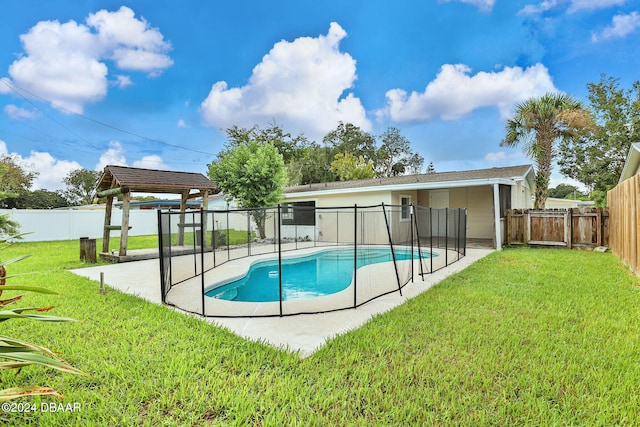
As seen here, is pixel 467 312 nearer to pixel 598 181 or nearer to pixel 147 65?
pixel 147 65

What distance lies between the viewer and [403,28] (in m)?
13.3

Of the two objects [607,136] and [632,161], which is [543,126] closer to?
[632,161]

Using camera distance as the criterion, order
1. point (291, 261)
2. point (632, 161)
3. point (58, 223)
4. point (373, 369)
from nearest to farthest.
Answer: point (373, 369), point (291, 261), point (632, 161), point (58, 223)

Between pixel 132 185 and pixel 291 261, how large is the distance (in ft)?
15.7

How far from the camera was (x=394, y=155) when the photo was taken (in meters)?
32.8

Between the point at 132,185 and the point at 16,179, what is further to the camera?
the point at 16,179

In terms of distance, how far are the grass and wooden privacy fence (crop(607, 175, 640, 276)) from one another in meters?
1.84

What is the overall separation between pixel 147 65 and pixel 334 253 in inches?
522

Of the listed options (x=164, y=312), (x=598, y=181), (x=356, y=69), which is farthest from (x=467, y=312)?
(x=598, y=181)

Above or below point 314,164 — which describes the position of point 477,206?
below

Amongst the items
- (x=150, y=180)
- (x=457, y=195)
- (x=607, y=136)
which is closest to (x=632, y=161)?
(x=457, y=195)

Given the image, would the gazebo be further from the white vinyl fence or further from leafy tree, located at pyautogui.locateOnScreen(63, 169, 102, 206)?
leafy tree, located at pyautogui.locateOnScreen(63, 169, 102, 206)

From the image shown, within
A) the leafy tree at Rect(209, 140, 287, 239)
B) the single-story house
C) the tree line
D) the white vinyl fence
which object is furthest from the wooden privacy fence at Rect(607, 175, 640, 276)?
the white vinyl fence

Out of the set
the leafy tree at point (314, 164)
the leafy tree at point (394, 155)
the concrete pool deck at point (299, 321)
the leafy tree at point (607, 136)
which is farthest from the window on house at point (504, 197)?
the leafy tree at point (394, 155)
